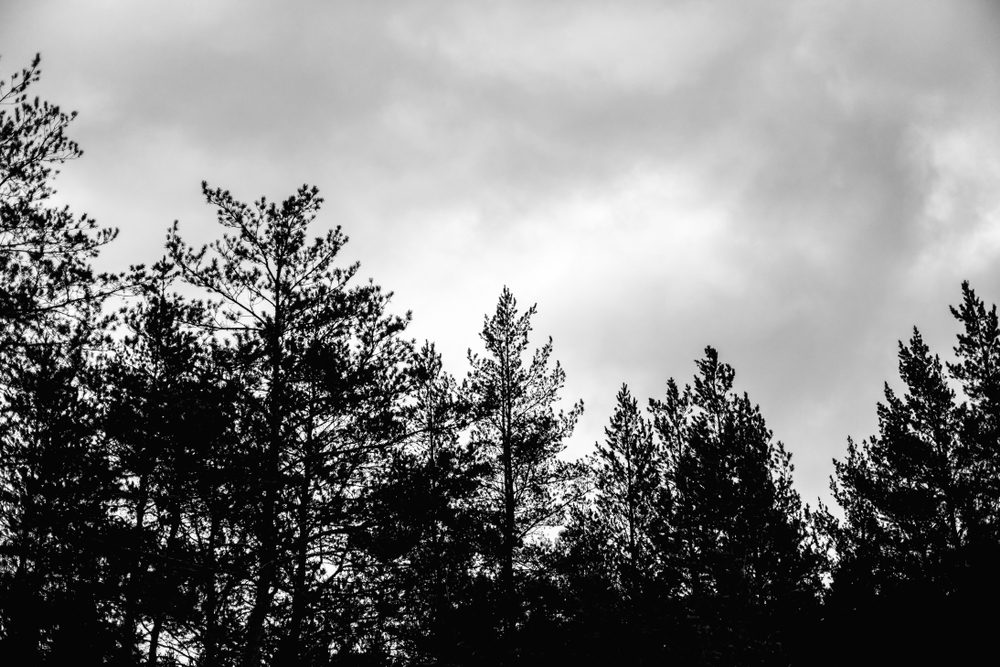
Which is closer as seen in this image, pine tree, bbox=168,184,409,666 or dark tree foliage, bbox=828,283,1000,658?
pine tree, bbox=168,184,409,666

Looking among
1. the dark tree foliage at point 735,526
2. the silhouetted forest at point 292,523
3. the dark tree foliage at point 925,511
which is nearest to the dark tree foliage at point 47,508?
the silhouetted forest at point 292,523

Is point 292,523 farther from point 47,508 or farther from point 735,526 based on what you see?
point 735,526

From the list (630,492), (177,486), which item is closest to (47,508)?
(177,486)

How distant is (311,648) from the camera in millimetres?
8664

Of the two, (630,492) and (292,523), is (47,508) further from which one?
(630,492)

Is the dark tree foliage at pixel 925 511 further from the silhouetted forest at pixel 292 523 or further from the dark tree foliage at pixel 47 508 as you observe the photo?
the dark tree foliage at pixel 47 508

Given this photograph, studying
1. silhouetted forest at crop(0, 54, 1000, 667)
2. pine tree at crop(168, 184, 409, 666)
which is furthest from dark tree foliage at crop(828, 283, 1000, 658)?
pine tree at crop(168, 184, 409, 666)

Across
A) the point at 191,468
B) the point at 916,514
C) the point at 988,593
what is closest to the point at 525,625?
the point at 191,468

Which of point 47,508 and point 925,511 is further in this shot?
Result: point 925,511

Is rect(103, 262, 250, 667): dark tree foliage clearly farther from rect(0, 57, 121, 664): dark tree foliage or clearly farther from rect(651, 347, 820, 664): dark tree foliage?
rect(651, 347, 820, 664): dark tree foliage

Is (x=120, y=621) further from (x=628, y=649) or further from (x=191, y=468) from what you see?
(x=628, y=649)

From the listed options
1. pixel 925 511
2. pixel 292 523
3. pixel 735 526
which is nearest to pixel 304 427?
pixel 292 523

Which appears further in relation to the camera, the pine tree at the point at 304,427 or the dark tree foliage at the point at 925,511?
the dark tree foliage at the point at 925,511

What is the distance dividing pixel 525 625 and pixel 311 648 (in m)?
7.65
